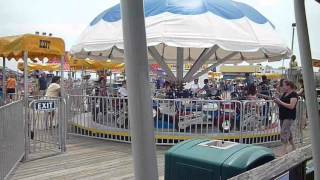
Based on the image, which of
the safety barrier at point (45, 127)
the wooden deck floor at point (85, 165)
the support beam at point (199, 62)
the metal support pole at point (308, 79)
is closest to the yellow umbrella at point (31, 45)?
the safety barrier at point (45, 127)

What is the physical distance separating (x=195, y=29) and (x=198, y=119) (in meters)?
2.12

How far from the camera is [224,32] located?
9.64 metres

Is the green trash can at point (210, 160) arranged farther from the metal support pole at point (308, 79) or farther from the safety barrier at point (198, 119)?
the safety barrier at point (198, 119)

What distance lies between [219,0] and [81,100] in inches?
183

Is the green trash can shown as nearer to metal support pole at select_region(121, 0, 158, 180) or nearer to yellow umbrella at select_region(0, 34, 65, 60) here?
metal support pole at select_region(121, 0, 158, 180)

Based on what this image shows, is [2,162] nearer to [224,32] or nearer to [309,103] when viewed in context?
[309,103]

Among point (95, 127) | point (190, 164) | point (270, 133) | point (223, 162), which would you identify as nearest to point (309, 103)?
point (223, 162)

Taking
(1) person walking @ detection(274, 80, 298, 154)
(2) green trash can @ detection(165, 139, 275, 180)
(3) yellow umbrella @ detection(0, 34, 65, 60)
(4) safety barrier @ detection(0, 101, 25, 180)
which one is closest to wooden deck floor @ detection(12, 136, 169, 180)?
(4) safety barrier @ detection(0, 101, 25, 180)

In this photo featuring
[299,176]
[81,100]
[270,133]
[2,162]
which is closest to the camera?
[299,176]

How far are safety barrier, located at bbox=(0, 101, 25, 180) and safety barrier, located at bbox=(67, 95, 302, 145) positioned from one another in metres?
2.56

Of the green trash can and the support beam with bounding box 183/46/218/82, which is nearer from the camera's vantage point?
the green trash can

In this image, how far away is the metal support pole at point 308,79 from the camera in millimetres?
3133

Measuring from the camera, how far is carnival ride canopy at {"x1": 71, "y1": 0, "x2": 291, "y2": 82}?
30.5 feet

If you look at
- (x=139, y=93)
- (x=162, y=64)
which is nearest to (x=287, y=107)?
(x=162, y=64)
